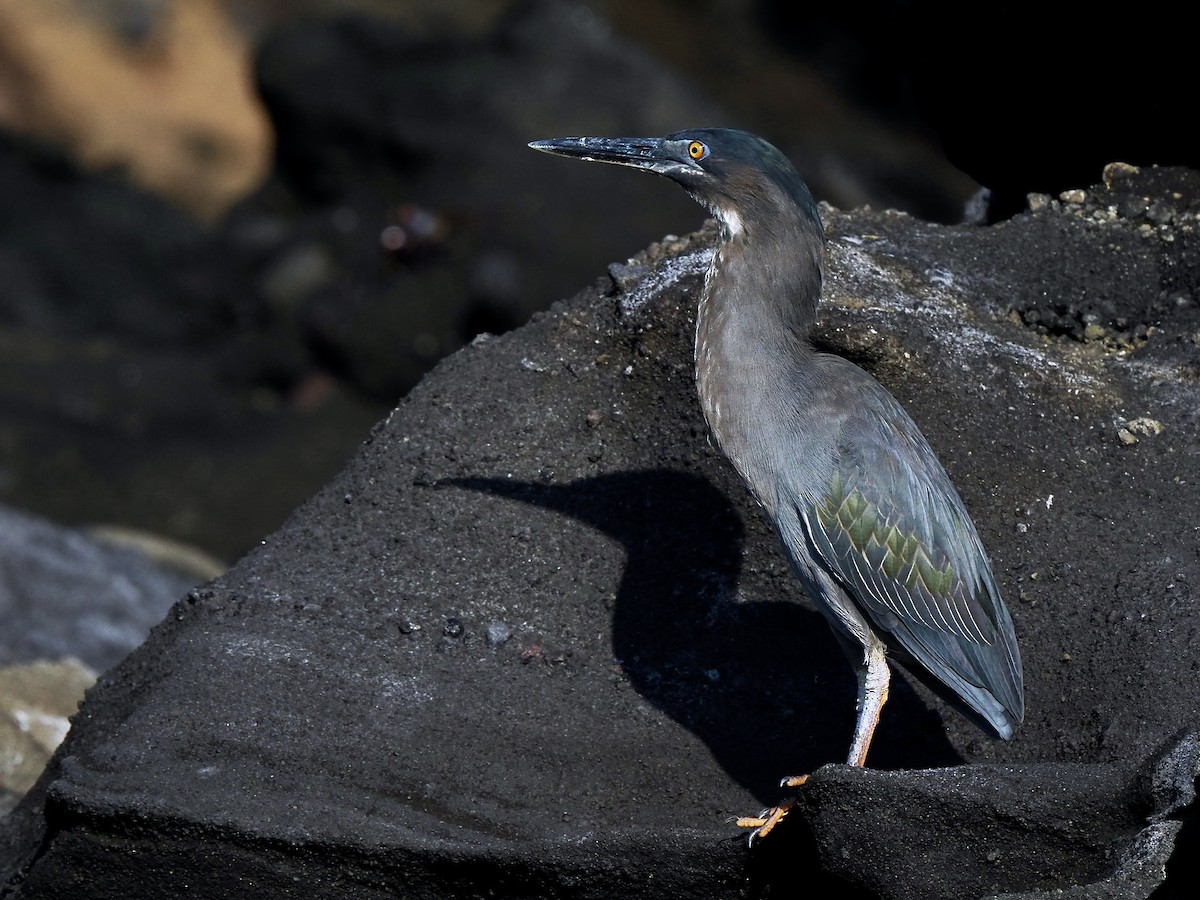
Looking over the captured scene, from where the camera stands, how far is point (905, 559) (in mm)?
3742

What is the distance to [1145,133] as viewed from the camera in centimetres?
530

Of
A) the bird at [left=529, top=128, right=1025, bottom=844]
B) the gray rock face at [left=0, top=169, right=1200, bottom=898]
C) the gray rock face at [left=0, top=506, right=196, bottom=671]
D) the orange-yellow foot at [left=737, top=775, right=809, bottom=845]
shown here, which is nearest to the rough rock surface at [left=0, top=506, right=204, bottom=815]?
the gray rock face at [left=0, top=506, right=196, bottom=671]

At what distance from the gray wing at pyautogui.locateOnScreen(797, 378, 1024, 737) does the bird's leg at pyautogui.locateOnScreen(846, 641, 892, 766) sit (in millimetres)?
86

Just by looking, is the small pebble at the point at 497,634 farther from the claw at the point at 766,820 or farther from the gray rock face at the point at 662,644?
the claw at the point at 766,820

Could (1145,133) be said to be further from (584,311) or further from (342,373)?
(342,373)

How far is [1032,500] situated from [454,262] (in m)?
8.36

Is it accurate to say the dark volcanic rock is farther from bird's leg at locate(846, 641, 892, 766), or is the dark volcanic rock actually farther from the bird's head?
bird's leg at locate(846, 641, 892, 766)

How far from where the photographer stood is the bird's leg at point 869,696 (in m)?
3.62

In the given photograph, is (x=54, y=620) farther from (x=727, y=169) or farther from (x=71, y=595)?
(x=727, y=169)

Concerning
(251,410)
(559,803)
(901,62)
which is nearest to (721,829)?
(559,803)

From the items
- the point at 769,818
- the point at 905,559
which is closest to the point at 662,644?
the point at 905,559

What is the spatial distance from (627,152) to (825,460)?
1.10 metres

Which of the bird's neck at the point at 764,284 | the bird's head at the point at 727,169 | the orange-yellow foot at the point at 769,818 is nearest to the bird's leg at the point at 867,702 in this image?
the orange-yellow foot at the point at 769,818

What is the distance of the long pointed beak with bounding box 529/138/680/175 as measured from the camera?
403 cm
